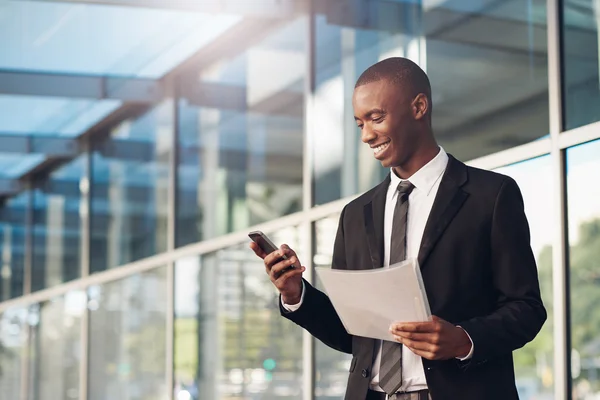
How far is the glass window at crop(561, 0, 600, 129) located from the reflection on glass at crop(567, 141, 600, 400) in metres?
0.13

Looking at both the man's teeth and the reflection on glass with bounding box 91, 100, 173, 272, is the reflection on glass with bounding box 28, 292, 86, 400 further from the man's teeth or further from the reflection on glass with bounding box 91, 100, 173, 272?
the man's teeth

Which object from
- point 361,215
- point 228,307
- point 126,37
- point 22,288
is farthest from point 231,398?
point 22,288

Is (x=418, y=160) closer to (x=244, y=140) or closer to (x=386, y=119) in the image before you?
(x=386, y=119)

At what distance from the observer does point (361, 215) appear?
2.07m

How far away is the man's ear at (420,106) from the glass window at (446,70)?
1.85 metres

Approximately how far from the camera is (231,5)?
6113mm

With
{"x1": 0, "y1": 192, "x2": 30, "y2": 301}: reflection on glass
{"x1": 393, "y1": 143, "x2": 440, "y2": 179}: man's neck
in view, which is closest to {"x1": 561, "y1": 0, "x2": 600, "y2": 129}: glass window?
{"x1": 393, "y1": 143, "x2": 440, "y2": 179}: man's neck

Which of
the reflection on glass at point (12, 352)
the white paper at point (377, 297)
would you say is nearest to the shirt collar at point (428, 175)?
the white paper at point (377, 297)

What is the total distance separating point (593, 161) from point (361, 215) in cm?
Answer: 167

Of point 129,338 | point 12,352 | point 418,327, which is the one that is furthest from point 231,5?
point 12,352

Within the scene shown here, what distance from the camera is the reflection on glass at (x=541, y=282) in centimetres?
359

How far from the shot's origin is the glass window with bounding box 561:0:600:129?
350cm

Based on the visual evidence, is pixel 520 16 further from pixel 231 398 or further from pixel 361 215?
pixel 231 398

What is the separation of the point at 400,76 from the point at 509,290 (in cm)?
48
